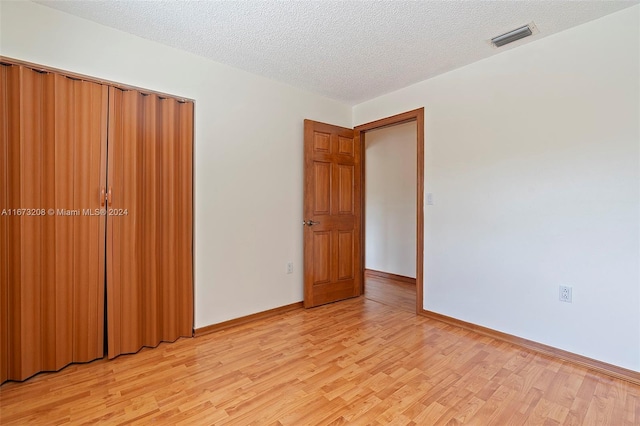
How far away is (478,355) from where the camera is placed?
7.66 ft

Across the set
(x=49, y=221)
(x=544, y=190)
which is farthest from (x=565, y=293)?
(x=49, y=221)

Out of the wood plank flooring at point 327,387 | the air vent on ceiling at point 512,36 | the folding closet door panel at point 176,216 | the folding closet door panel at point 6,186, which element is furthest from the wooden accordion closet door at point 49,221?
the air vent on ceiling at point 512,36

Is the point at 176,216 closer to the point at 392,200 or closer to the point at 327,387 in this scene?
the point at 327,387

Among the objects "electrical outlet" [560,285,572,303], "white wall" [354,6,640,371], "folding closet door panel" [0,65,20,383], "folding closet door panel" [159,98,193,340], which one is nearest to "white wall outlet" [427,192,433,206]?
"white wall" [354,6,640,371]

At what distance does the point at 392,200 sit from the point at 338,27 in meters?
3.12

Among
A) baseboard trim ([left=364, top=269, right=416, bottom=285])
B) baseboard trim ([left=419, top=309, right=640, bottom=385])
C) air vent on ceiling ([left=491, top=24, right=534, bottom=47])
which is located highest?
air vent on ceiling ([left=491, top=24, right=534, bottom=47])

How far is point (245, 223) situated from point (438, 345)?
202cm

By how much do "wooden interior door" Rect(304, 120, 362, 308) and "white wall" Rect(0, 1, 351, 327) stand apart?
5.7 inches

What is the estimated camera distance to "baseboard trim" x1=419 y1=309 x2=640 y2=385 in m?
2.03

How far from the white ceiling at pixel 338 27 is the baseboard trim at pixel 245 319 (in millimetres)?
2408

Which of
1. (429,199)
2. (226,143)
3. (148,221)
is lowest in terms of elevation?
(148,221)

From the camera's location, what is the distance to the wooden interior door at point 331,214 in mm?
3406

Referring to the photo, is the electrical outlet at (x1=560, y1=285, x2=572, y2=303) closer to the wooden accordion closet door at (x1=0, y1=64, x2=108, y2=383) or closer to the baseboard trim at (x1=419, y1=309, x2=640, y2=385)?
the baseboard trim at (x1=419, y1=309, x2=640, y2=385)

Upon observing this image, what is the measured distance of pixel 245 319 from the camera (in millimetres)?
3002
